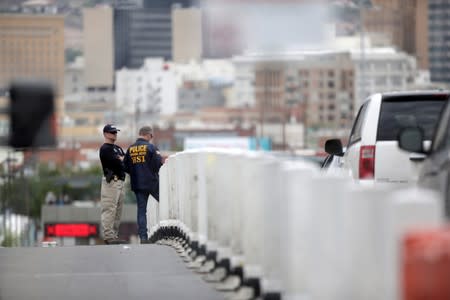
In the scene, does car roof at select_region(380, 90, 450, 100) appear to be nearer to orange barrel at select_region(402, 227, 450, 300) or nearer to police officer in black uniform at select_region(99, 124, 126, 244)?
police officer in black uniform at select_region(99, 124, 126, 244)

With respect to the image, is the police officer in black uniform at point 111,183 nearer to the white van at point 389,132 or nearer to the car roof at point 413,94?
the white van at point 389,132

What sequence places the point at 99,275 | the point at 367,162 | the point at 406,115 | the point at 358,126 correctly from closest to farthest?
1. the point at 99,275
2. the point at 367,162
3. the point at 406,115
4. the point at 358,126

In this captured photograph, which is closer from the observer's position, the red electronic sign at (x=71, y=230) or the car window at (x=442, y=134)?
the car window at (x=442, y=134)

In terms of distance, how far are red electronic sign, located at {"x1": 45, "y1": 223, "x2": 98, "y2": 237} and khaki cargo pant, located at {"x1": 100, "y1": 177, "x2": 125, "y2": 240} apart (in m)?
94.5

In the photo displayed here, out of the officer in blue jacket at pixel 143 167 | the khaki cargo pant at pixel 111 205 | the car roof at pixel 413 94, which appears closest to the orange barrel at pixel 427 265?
the car roof at pixel 413 94

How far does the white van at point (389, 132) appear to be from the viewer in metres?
17.3

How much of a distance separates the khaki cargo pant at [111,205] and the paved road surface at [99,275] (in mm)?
4487

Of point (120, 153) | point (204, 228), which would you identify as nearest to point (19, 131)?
point (204, 228)

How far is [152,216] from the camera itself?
86.3 ft

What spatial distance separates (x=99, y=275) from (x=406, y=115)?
4425mm

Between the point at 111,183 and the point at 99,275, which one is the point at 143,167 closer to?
the point at 111,183

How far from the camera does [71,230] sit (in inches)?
4771

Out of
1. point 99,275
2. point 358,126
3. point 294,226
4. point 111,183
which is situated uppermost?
point 294,226

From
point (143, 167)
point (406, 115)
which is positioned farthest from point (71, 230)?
point (406, 115)
